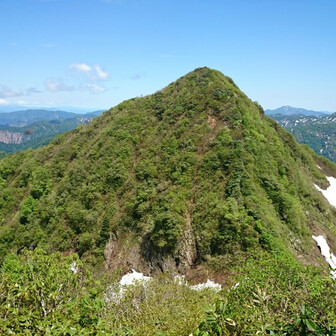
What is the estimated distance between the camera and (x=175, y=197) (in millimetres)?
45438

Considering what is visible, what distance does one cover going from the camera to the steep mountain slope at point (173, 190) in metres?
40.6

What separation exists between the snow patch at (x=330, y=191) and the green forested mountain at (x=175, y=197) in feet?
5.42

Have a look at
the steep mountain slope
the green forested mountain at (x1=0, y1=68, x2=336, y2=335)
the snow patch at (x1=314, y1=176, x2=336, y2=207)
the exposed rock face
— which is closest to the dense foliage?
the green forested mountain at (x1=0, y1=68, x2=336, y2=335)

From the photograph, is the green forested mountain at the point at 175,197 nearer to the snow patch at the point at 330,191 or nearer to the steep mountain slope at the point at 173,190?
the steep mountain slope at the point at 173,190

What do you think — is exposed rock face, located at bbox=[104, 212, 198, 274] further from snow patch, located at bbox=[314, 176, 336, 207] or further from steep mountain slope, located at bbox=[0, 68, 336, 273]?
snow patch, located at bbox=[314, 176, 336, 207]

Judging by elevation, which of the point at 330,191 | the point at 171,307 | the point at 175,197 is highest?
the point at 175,197

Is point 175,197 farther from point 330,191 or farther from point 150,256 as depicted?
point 330,191

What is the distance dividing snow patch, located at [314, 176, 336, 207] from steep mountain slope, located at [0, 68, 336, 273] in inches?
74.4

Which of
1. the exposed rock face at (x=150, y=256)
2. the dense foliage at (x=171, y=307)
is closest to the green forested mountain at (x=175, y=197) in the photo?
the exposed rock face at (x=150, y=256)

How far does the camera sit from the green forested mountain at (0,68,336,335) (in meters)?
37.2

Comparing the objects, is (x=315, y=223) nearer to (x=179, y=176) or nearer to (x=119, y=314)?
(x=179, y=176)

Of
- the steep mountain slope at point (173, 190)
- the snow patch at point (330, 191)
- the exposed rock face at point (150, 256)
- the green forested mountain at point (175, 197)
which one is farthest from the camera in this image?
the snow patch at point (330, 191)

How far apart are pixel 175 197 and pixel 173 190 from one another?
200 cm

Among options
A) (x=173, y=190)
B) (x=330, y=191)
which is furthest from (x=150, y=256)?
(x=330, y=191)
